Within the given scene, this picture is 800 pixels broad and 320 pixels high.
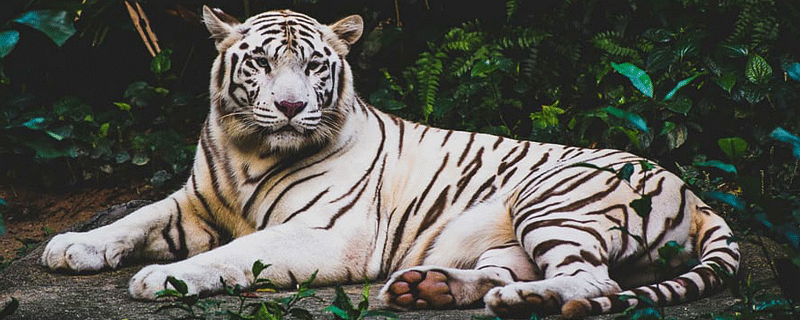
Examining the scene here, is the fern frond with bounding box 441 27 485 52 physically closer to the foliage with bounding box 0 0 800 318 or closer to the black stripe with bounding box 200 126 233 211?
the foliage with bounding box 0 0 800 318

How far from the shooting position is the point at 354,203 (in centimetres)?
418

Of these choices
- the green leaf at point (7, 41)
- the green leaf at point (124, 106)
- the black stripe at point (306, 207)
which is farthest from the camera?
the green leaf at point (124, 106)

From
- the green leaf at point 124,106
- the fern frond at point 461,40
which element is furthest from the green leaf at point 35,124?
the green leaf at point 124,106

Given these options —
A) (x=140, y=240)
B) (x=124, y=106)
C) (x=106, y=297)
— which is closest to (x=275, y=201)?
(x=140, y=240)

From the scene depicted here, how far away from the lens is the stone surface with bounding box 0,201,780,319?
3.18 metres

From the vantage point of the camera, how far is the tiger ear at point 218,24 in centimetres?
433

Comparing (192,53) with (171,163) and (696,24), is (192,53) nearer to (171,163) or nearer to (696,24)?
(171,163)

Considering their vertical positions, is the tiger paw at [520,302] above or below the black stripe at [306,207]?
above

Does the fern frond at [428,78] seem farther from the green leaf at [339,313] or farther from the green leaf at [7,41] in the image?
the green leaf at [7,41]

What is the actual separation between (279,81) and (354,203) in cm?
59

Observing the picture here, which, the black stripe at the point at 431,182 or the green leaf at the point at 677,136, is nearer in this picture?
the black stripe at the point at 431,182

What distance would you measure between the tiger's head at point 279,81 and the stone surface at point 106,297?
0.69 meters

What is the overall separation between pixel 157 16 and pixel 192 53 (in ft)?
1.19

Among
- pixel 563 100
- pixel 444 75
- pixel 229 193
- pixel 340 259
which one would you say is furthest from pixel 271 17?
pixel 563 100
